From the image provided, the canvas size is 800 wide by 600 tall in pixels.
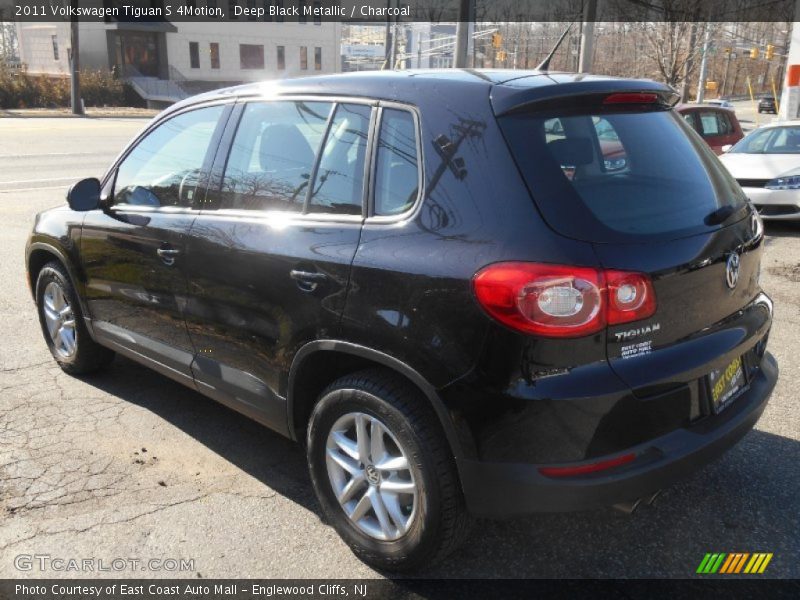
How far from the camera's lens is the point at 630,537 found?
3.03 metres

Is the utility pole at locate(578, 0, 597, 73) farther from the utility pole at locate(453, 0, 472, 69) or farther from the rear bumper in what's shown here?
the rear bumper

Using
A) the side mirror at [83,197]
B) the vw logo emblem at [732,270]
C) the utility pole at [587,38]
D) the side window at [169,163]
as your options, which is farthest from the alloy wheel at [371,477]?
the utility pole at [587,38]

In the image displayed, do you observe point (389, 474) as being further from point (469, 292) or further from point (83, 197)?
point (83, 197)

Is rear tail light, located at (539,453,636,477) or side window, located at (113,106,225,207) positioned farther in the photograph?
side window, located at (113,106,225,207)

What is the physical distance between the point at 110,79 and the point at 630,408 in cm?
4754

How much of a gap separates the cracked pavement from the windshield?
6.69 meters

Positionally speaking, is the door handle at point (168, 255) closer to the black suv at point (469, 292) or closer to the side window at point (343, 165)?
the black suv at point (469, 292)

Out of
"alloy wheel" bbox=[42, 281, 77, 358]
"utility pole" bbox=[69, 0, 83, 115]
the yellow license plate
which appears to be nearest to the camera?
the yellow license plate

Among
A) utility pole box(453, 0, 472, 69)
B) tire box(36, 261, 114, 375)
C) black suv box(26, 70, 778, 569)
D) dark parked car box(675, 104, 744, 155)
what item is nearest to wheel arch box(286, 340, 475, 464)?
black suv box(26, 70, 778, 569)

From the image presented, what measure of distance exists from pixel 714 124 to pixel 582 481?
13880 mm

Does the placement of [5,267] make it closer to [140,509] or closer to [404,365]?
[140,509]

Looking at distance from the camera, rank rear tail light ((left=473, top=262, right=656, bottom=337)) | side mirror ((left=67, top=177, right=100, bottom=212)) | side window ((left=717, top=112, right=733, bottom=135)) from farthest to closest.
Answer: side window ((left=717, top=112, right=733, bottom=135))
side mirror ((left=67, top=177, right=100, bottom=212))
rear tail light ((left=473, top=262, right=656, bottom=337))

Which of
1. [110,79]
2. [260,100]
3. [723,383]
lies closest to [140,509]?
[260,100]

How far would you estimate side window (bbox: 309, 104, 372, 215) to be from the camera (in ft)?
9.49
